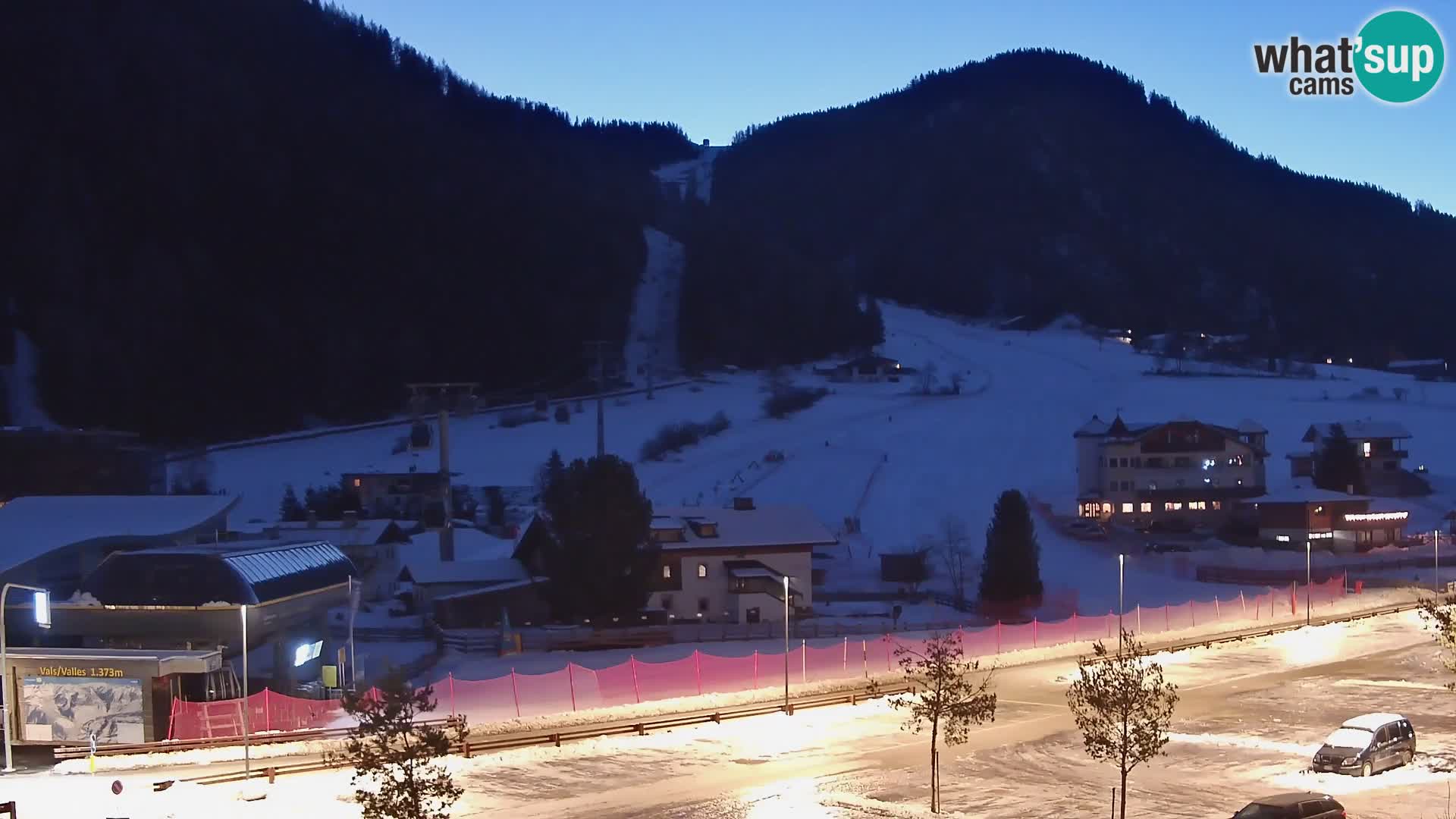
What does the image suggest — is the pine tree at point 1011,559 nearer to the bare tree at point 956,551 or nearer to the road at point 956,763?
the bare tree at point 956,551

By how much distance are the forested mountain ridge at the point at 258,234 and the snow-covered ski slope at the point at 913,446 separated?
67.0 feet

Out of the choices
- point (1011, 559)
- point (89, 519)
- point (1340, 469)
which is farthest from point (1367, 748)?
point (1340, 469)

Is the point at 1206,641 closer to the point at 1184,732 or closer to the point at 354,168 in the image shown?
the point at 1184,732

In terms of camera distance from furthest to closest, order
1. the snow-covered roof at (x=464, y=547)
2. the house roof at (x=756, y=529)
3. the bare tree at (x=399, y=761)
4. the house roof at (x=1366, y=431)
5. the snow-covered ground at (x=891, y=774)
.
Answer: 1. the house roof at (x=1366, y=431)
2. the snow-covered roof at (x=464, y=547)
3. the house roof at (x=756, y=529)
4. the snow-covered ground at (x=891, y=774)
5. the bare tree at (x=399, y=761)

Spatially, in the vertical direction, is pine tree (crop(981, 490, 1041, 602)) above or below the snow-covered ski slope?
below

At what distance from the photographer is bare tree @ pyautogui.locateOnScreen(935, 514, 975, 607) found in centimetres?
4800

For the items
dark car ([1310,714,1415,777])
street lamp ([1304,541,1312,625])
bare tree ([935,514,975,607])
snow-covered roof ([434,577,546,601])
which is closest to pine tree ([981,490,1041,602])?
bare tree ([935,514,975,607])

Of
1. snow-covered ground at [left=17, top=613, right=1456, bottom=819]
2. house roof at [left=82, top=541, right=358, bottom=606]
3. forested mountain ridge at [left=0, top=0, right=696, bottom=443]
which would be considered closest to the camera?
snow-covered ground at [left=17, top=613, right=1456, bottom=819]

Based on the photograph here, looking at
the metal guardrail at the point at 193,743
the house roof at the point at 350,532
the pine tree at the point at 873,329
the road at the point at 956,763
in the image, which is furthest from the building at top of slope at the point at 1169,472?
the pine tree at the point at 873,329

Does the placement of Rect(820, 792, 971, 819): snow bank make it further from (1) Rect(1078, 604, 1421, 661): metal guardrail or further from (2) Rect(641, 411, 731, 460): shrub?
(2) Rect(641, 411, 731, 460): shrub

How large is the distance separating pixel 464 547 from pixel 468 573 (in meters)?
9.68

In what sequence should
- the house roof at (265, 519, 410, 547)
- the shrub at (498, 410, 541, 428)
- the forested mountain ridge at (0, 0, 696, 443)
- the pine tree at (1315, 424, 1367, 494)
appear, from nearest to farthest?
the house roof at (265, 519, 410, 547)
the pine tree at (1315, 424, 1367, 494)
the shrub at (498, 410, 541, 428)
the forested mountain ridge at (0, 0, 696, 443)

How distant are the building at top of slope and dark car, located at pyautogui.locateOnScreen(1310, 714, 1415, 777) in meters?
39.3

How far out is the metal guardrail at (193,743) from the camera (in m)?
23.4
